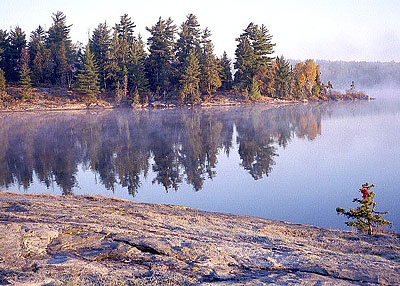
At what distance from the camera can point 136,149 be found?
24.3 meters

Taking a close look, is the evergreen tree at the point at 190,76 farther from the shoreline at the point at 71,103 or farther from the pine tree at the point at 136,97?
the pine tree at the point at 136,97

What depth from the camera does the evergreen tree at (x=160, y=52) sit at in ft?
206

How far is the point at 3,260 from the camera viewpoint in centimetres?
590

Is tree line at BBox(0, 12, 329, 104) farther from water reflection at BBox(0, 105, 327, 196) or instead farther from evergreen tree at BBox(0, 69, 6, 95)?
water reflection at BBox(0, 105, 327, 196)

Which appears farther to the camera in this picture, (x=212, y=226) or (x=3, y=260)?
(x=212, y=226)

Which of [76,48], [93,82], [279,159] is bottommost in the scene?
[279,159]

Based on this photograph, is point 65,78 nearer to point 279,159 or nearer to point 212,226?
point 279,159

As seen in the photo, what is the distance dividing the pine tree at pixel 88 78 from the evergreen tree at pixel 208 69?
48.2ft

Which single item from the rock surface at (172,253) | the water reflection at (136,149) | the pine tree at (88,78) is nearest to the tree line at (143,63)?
the pine tree at (88,78)

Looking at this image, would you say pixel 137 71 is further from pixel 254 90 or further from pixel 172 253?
pixel 172 253

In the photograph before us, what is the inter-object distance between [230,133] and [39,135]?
13.6 m

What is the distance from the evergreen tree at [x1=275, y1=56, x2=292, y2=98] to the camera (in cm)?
6781

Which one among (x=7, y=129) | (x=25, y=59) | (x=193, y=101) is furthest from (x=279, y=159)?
(x=25, y=59)

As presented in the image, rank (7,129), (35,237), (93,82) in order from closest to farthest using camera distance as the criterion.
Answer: (35,237) < (7,129) < (93,82)
